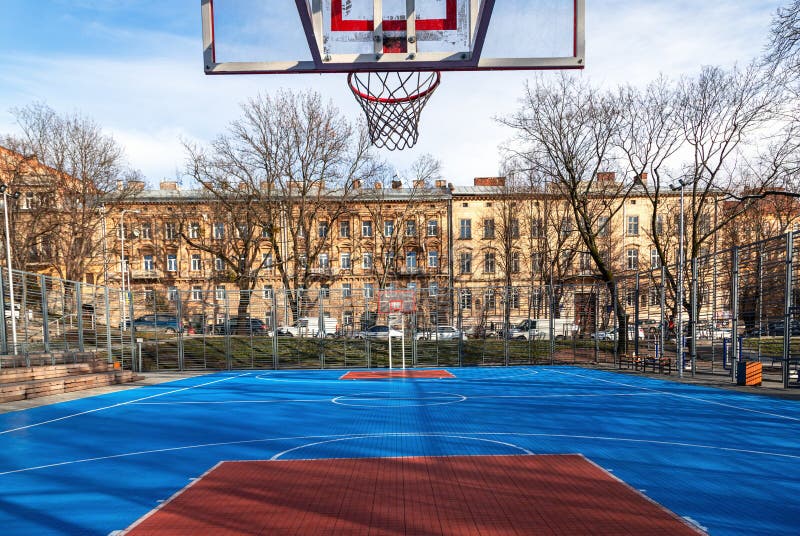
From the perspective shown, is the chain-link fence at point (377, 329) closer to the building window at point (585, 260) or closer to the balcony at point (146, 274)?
the building window at point (585, 260)

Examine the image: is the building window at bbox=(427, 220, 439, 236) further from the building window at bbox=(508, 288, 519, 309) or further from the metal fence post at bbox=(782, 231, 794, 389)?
the metal fence post at bbox=(782, 231, 794, 389)

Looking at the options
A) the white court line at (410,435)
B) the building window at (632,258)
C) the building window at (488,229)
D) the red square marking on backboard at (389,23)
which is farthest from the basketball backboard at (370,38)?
the building window at (632,258)

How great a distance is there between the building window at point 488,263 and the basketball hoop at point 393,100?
125 ft

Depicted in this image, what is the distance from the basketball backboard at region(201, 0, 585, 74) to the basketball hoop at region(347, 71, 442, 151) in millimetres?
870

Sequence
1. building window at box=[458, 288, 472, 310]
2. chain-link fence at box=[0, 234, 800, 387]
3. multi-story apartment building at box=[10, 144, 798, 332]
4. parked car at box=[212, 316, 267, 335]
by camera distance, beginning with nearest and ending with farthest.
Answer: chain-link fence at box=[0, 234, 800, 387] → building window at box=[458, 288, 472, 310] → parked car at box=[212, 316, 267, 335] → multi-story apartment building at box=[10, 144, 798, 332]

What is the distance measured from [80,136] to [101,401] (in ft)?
64.7

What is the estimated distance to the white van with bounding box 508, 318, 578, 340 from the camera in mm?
26344

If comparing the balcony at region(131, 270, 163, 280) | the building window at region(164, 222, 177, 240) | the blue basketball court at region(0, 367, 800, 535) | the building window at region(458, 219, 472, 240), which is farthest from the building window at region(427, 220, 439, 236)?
the blue basketball court at region(0, 367, 800, 535)

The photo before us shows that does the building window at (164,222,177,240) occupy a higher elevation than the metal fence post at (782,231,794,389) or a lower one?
higher

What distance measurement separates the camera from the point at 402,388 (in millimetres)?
17031

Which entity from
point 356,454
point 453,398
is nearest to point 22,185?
point 453,398

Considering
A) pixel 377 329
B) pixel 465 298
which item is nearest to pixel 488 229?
pixel 465 298

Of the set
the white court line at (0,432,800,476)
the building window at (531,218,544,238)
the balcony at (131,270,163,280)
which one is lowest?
the white court line at (0,432,800,476)

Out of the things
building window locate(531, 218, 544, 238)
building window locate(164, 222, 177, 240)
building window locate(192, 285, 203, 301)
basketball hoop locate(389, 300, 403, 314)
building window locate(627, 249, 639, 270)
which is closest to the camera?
basketball hoop locate(389, 300, 403, 314)
